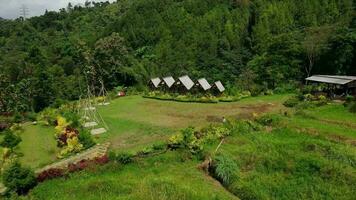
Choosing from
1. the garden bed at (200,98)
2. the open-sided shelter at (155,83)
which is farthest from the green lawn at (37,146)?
the open-sided shelter at (155,83)

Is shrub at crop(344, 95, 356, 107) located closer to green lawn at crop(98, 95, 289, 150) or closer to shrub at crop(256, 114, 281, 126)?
green lawn at crop(98, 95, 289, 150)

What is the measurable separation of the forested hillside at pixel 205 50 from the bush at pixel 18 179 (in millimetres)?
20639

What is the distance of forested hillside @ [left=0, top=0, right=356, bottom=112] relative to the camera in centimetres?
3881

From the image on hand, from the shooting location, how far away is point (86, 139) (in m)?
22.9

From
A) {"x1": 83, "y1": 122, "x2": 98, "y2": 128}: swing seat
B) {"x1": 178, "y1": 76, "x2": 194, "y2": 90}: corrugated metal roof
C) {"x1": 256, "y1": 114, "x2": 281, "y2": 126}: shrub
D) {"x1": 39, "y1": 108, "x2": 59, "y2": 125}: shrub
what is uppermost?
{"x1": 178, "y1": 76, "x2": 194, "y2": 90}: corrugated metal roof

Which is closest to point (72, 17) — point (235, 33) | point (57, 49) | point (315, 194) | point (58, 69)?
point (57, 49)

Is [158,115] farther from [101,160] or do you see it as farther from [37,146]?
[101,160]

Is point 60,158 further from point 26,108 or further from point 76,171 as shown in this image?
point 26,108

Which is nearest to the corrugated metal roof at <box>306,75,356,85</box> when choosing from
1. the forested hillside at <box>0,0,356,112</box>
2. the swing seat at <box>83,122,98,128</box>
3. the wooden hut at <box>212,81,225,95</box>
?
the forested hillside at <box>0,0,356,112</box>

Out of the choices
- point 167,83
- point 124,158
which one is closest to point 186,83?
point 167,83

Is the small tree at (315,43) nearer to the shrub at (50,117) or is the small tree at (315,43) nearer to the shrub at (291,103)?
the shrub at (291,103)

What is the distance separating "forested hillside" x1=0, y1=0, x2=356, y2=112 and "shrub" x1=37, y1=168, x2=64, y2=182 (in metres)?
19.9

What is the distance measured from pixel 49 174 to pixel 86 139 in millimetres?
4880

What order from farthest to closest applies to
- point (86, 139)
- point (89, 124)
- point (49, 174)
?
point (89, 124) → point (86, 139) → point (49, 174)
